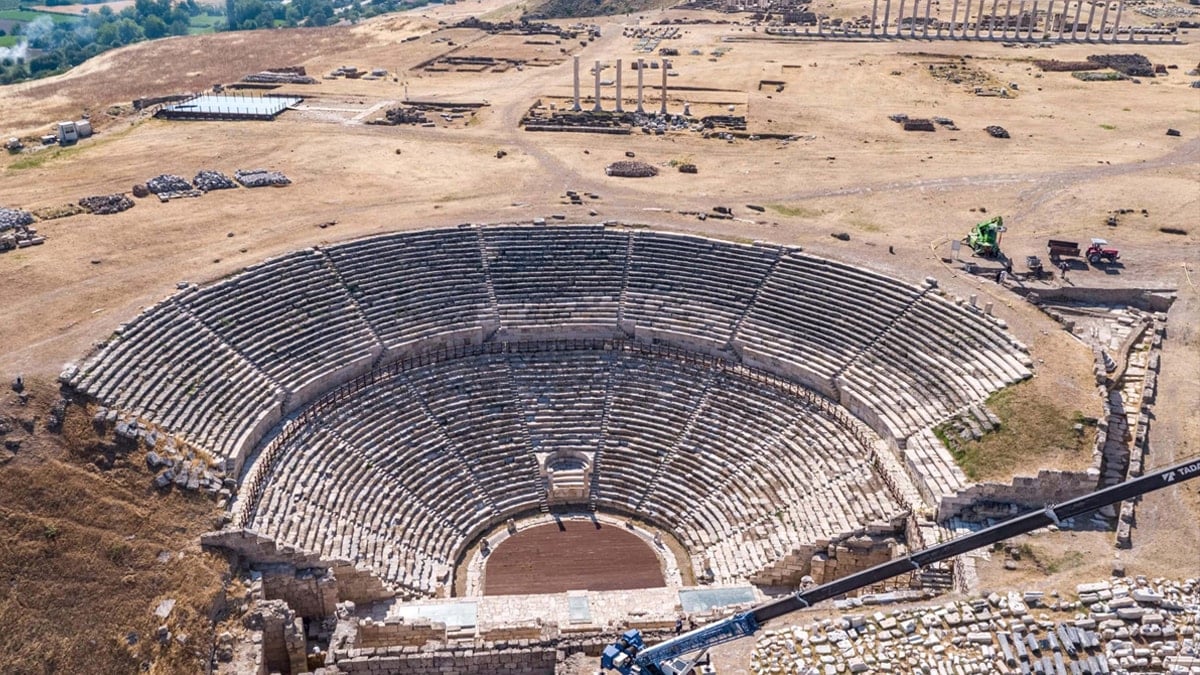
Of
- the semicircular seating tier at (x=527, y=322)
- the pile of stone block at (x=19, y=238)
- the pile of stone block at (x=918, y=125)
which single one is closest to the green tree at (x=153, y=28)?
the pile of stone block at (x=19, y=238)

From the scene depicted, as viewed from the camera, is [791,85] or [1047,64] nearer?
[791,85]

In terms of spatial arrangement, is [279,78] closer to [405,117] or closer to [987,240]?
[405,117]

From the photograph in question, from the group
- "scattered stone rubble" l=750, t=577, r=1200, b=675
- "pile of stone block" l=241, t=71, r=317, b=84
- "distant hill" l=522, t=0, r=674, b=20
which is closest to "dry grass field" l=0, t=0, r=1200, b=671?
"scattered stone rubble" l=750, t=577, r=1200, b=675

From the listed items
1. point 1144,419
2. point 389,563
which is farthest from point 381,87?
point 1144,419

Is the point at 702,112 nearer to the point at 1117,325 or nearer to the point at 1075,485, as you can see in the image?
the point at 1117,325

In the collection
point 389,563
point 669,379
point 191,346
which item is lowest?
point 389,563

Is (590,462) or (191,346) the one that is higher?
(191,346)
